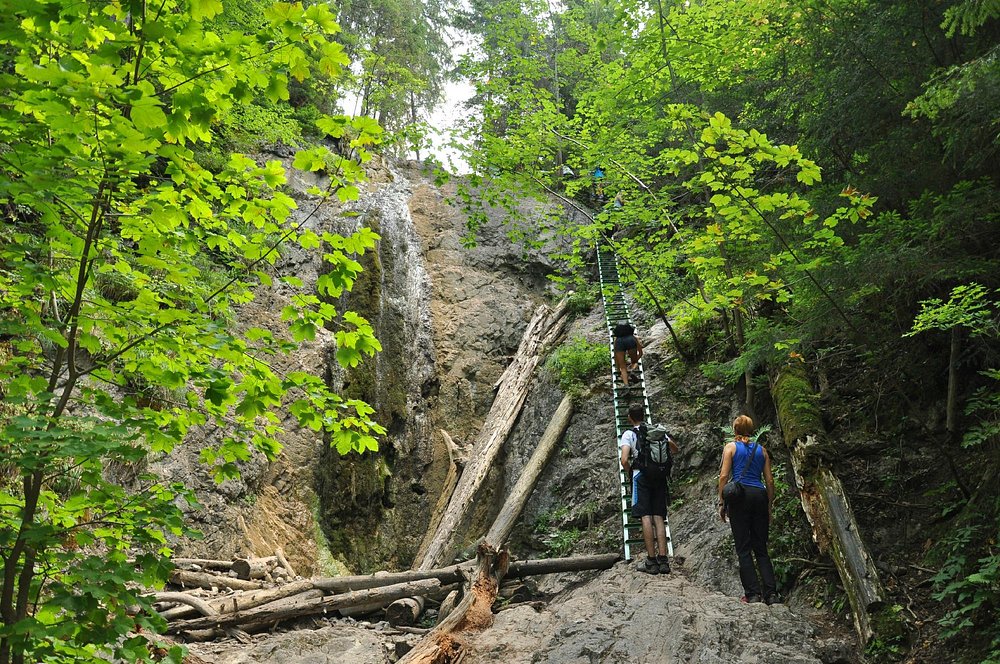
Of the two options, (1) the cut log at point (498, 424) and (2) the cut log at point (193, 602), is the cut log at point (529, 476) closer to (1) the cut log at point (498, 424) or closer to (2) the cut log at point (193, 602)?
(1) the cut log at point (498, 424)

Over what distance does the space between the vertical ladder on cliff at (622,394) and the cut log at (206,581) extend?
4839 millimetres

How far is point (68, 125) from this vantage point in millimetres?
2623

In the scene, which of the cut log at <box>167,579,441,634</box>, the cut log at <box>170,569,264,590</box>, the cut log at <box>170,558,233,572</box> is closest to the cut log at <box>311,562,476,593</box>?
the cut log at <box>167,579,441,634</box>

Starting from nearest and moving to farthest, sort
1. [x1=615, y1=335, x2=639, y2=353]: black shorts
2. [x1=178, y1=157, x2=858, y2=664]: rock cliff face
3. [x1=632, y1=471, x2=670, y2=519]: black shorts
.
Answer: [x1=178, y1=157, x2=858, y2=664]: rock cliff face → [x1=632, y1=471, x2=670, y2=519]: black shorts → [x1=615, y1=335, x2=639, y2=353]: black shorts

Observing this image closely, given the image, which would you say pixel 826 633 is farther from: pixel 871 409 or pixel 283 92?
pixel 283 92

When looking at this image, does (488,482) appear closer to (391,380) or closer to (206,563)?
(391,380)

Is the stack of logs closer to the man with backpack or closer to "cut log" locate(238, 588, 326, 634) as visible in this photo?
"cut log" locate(238, 588, 326, 634)

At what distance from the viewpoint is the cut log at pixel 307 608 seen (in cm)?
680

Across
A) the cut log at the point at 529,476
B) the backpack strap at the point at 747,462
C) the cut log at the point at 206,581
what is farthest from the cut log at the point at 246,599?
the backpack strap at the point at 747,462

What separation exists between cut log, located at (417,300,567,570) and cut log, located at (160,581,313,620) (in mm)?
2165

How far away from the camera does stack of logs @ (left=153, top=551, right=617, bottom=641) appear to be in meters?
6.90

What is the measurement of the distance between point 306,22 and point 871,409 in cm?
678

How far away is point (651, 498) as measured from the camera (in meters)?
6.81

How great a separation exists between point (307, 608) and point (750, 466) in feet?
16.7
